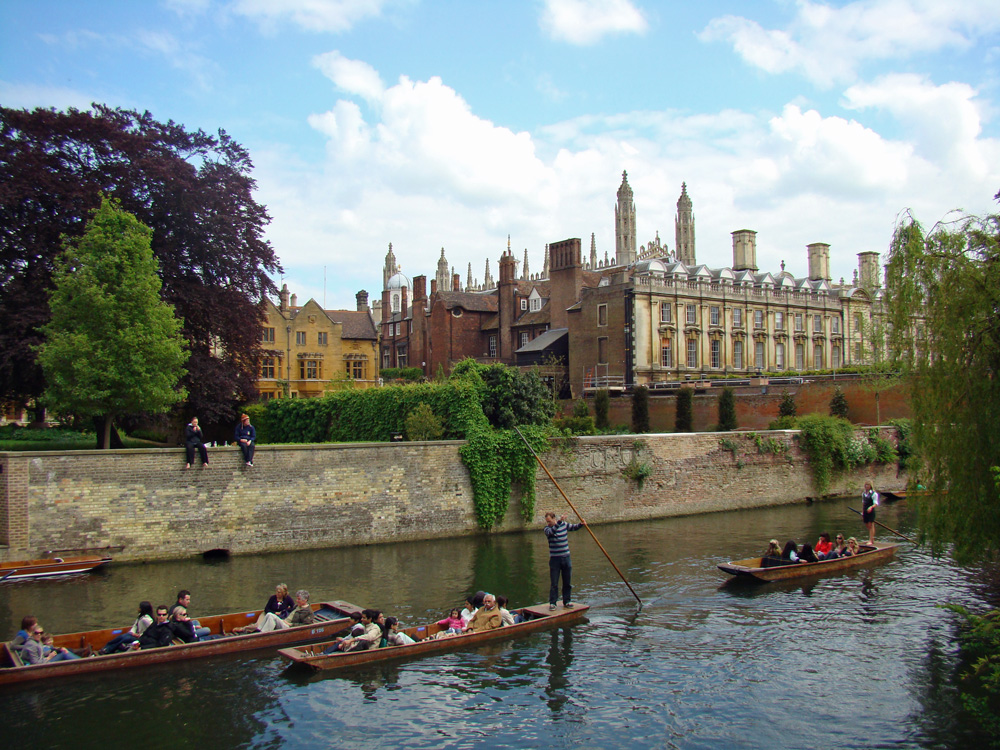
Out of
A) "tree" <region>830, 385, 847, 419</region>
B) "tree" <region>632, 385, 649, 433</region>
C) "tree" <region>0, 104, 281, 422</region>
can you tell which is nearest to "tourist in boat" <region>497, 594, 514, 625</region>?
"tree" <region>0, 104, 281, 422</region>

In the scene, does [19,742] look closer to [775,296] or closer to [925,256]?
[925,256]

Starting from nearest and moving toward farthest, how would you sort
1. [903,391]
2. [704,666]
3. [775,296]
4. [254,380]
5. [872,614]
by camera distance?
[704,666], [903,391], [872,614], [254,380], [775,296]

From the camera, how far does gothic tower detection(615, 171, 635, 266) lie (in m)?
83.4

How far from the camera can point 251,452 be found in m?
21.9

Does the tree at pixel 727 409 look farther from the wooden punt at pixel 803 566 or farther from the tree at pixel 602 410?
the wooden punt at pixel 803 566

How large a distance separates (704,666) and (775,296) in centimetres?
4680

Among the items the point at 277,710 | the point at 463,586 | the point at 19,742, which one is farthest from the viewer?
the point at 463,586

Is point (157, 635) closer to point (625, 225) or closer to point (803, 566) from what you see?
point (803, 566)

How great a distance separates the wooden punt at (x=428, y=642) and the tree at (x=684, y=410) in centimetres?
2871

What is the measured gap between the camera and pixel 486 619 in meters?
14.2

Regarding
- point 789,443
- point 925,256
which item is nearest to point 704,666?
point 925,256

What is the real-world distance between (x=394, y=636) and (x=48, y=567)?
10120mm

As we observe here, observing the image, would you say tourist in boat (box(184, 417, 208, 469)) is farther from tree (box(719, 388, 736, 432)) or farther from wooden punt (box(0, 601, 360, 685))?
tree (box(719, 388, 736, 432))

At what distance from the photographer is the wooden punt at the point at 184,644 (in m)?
12.0
